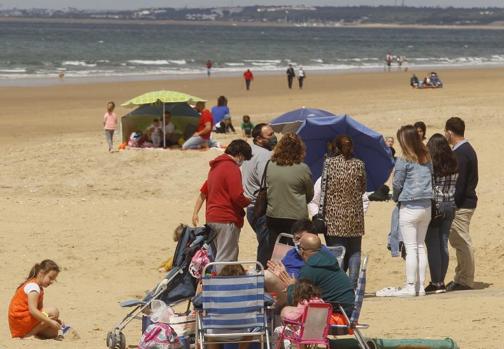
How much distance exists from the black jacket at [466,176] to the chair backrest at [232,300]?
3296 mm

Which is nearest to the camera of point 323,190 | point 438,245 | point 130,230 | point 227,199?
point 227,199

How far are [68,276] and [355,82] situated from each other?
130ft

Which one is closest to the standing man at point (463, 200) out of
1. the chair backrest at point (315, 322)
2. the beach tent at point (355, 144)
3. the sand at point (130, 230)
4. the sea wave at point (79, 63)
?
the sand at point (130, 230)

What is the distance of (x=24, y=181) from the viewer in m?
16.9

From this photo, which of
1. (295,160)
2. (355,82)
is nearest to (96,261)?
(295,160)

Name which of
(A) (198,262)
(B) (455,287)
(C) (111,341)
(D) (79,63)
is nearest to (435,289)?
(B) (455,287)

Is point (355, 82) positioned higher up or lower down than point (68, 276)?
lower down

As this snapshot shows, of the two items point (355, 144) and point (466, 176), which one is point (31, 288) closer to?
point (355, 144)

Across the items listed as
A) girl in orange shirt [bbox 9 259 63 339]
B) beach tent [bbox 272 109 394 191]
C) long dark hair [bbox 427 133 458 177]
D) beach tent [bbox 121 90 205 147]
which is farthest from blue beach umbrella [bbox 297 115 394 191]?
beach tent [bbox 121 90 205 147]

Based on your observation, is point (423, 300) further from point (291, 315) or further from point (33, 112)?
point (33, 112)

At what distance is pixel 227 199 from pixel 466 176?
2362 mm

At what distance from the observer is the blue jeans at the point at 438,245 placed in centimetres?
982

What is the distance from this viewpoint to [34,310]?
27.9 ft

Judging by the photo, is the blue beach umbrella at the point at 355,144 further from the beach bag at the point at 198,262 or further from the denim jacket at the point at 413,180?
the beach bag at the point at 198,262
